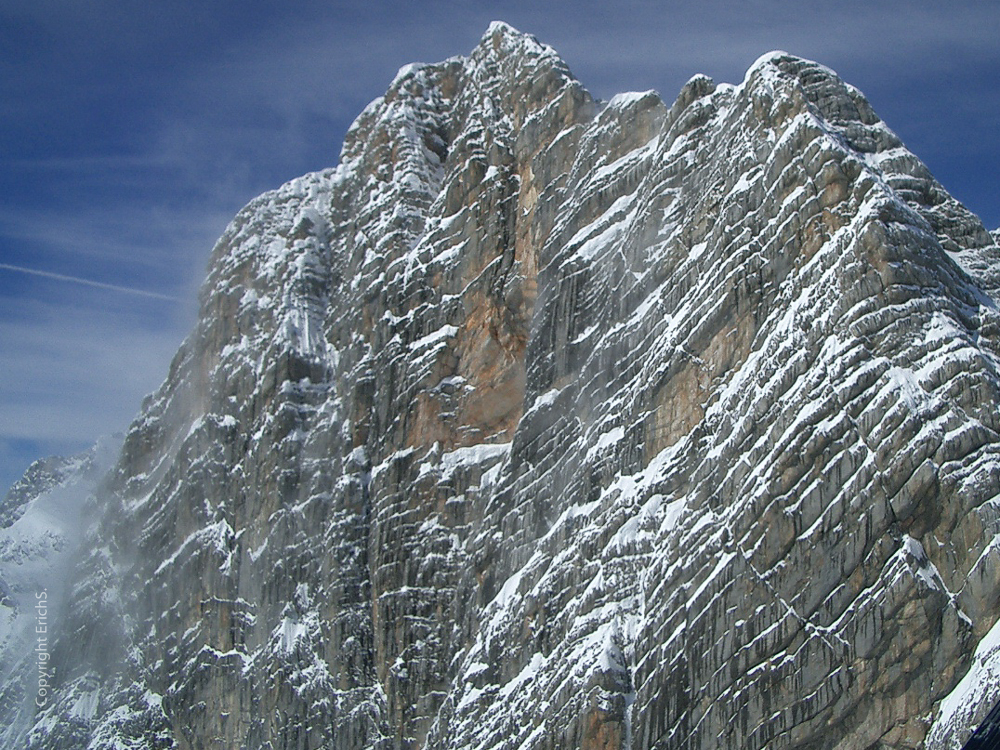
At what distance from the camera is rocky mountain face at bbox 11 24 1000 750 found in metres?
41.9

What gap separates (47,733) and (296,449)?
38.1 metres

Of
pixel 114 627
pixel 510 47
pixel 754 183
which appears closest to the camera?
pixel 754 183

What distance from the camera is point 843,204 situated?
47219 mm

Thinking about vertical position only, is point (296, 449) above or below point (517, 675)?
above

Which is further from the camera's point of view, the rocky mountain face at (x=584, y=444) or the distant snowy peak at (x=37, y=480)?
the distant snowy peak at (x=37, y=480)

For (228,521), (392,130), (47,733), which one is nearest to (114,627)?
(47,733)

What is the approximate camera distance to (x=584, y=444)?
56000mm

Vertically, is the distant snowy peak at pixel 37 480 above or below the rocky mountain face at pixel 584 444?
above

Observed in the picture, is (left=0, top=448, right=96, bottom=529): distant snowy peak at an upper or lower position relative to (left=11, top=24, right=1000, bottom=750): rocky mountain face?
upper

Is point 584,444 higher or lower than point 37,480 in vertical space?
lower

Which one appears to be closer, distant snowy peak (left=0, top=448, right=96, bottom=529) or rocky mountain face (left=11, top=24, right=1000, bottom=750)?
rocky mountain face (left=11, top=24, right=1000, bottom=750)

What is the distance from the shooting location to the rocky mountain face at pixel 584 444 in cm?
4188

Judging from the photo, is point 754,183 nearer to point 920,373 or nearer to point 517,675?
point 920,373

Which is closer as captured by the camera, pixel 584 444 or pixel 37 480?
pixel 584 444
